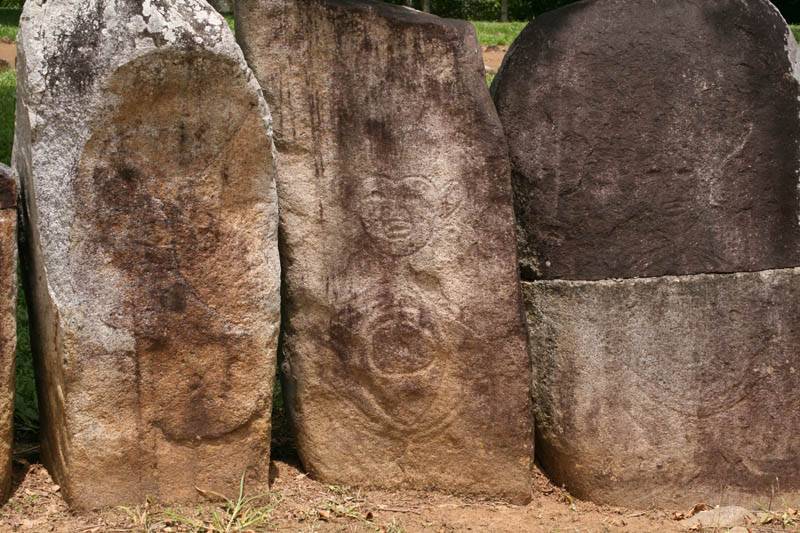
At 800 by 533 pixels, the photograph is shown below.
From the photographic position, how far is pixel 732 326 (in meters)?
3.68

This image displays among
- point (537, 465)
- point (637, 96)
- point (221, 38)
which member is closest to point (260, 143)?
point (221, 38)

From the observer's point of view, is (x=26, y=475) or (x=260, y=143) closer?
(x=260, y=143)

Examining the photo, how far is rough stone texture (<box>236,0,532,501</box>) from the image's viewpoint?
11.4ft

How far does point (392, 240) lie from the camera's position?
354 centimetres

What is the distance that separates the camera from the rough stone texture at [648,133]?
11.8 feet

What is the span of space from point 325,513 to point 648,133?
1.59m

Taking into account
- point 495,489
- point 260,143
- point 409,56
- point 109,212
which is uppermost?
point 409,56

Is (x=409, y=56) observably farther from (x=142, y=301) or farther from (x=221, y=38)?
(x=142, y=301)

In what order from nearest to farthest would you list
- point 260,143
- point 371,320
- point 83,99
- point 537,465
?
point 83,99
point 260,143
point 371,320
point 537,465

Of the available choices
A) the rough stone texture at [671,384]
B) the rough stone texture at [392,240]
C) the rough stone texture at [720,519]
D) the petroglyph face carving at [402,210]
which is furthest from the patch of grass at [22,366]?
the rough stone texture at [720,519]

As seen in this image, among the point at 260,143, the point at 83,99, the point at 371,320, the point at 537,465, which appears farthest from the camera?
the point at 537,465

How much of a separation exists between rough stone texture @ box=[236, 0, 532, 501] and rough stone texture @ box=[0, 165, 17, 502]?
2.65 ft

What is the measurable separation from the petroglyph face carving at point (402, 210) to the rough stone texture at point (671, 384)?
0.43 m

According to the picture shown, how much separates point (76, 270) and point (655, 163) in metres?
1.83
